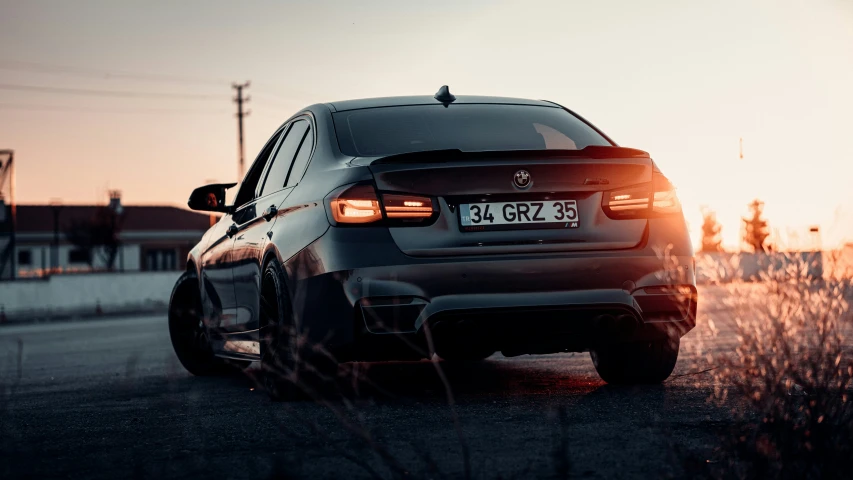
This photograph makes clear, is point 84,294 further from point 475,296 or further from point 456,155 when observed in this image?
point 475,296

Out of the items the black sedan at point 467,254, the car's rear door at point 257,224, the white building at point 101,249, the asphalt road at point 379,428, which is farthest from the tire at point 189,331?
the white building at point 101,249

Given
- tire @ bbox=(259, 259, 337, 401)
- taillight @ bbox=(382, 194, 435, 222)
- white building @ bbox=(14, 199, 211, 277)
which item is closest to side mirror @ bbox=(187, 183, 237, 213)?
tire @ bbox=(259, 259, 337, 401)

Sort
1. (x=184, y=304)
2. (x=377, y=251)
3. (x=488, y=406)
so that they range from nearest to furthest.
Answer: (x=377, y=251)
(x=488, y=406)
(x=184, y=304)

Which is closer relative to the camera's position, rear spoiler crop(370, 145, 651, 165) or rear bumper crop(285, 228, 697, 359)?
rear bumper crop(285, 228, 697, 359)

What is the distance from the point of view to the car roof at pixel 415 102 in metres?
6.44

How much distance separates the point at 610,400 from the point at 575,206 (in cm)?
101

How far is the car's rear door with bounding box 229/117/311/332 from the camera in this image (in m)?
6.32

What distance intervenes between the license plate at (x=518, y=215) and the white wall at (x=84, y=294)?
33.3 meters

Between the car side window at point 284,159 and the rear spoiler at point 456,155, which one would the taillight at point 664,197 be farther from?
the car side window at point 284,159

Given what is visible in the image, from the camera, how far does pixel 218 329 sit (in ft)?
24.4

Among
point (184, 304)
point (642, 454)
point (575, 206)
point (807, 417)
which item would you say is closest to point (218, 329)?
point (184, 304)

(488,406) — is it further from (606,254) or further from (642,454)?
(642,454)

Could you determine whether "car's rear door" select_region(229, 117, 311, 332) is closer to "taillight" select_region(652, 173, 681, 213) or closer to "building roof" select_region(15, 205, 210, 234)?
"taillight" select_region(652, 173, 681, 213)

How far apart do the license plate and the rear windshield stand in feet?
1.31
